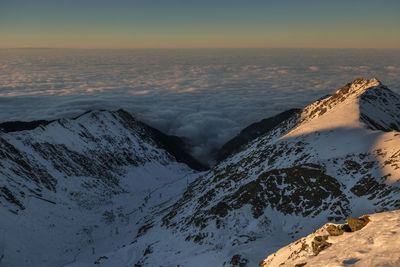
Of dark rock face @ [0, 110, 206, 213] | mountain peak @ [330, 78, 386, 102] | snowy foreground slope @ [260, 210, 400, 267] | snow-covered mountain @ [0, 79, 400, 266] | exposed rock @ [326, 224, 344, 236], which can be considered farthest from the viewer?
dark rock face @ [0, 110, 206, 213]

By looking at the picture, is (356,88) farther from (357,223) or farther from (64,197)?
(64,197)

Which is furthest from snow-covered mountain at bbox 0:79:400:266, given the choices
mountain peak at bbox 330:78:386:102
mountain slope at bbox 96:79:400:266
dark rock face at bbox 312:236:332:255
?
dark rock face at bbox 312:236:332:255

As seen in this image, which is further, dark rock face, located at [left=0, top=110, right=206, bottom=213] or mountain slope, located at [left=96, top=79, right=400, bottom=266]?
dark rock face, located at [left=0, top=110, right=206, bottom=213]

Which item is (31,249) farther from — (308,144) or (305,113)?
(305,113)

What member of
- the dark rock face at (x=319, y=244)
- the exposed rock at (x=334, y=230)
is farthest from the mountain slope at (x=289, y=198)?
the dark rock face at (x=319, y=244)

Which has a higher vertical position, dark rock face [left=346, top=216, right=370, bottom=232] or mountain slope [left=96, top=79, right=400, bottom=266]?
dark rock face [left=346, top=216, right=370, bottom=232]

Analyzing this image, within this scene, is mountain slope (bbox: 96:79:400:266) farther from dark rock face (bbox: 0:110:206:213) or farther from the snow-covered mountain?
dark rock face (bbox: 0:110:206:213)

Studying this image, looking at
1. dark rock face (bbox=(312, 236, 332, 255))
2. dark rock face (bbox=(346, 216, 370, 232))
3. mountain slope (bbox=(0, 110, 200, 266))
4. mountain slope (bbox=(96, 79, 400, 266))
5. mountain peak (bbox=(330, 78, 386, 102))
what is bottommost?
mountain slope (bbox=(0, 110, 200, 266))

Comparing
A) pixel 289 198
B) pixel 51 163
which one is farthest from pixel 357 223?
pixel 51 163

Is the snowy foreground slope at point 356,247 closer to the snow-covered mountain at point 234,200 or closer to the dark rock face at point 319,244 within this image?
the dark rock face at point 319,244
